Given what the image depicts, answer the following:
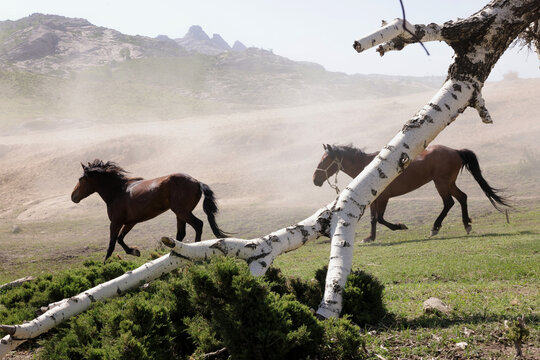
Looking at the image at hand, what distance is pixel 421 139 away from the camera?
5.79 metres

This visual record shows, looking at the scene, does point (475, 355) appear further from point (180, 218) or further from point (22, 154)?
point (22, 154)

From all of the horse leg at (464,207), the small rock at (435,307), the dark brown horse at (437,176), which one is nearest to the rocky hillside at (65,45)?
the dark brown horse at (437,176)

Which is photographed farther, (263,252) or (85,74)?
(85,74)

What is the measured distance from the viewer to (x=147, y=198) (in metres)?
12.2

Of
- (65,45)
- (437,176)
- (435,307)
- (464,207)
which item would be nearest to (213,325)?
(435,307)

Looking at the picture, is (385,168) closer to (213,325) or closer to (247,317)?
(247,317)

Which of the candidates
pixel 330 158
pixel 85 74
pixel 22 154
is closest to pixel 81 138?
pixel 22 154

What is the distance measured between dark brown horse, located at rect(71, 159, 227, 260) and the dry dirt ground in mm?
3345

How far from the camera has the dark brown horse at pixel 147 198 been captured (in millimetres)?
12219

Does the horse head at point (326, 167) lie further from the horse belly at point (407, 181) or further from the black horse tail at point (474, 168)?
the black horse tail at point (474, 168)

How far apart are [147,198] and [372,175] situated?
7.76 metres

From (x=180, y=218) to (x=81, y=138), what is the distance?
29562 millimetres

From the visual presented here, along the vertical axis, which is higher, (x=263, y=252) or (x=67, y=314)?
(x=263, y=252)

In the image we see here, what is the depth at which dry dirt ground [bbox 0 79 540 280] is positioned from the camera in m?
20.1
